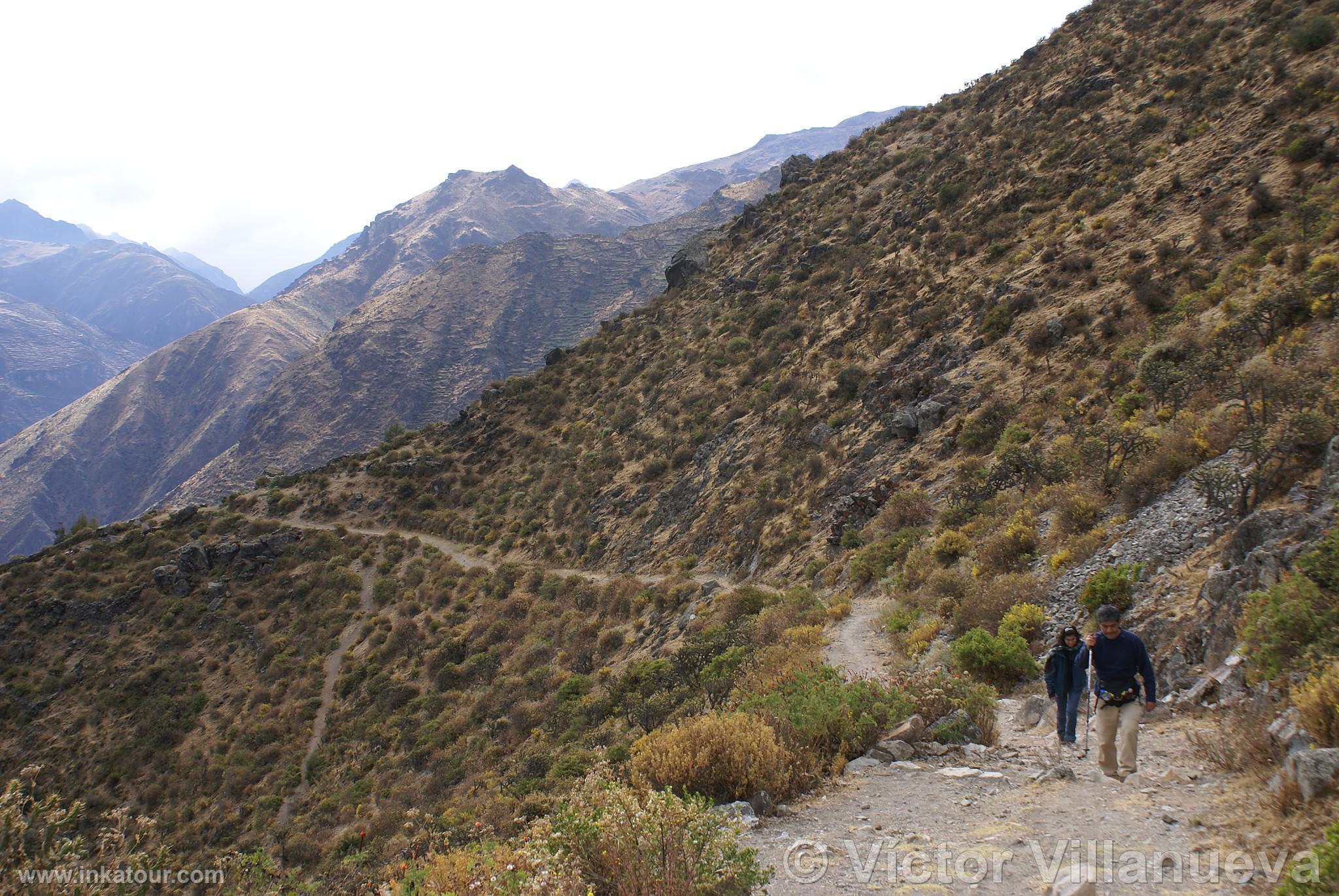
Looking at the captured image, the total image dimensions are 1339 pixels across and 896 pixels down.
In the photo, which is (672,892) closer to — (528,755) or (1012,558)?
(1012,558)

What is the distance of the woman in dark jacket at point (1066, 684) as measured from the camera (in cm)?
579

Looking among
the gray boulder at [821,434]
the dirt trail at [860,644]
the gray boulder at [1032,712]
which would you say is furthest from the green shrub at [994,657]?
the gray boulder at [821,434]

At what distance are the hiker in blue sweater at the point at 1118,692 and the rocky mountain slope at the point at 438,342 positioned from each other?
115 metres

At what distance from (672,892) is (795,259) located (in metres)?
39.3

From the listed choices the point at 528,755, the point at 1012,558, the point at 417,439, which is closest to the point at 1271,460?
the point at 1012,558

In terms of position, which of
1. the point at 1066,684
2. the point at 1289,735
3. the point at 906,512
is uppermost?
the point at 1289,735

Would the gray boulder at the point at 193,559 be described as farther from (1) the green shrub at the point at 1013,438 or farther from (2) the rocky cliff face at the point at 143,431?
(2) the rocky cliff face at the point at 143,431

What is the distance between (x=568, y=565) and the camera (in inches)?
1163

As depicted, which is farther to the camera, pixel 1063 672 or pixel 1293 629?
pixel 1063 672

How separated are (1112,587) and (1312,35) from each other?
22765 millimetres

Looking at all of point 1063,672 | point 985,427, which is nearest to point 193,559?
point 985,427

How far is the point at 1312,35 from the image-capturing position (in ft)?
58.9

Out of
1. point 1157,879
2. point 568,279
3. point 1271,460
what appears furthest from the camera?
point 568,279

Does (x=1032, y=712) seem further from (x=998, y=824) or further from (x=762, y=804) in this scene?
(x=762, y=804)
